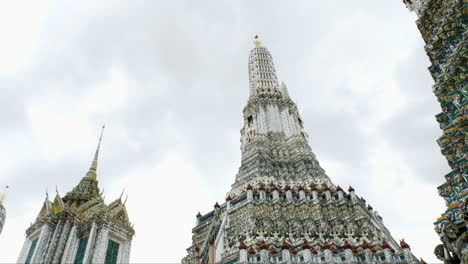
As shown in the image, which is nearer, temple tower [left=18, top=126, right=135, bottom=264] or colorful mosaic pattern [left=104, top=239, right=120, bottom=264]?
temple tower [left=18, top=126, right=135, bottom=264]

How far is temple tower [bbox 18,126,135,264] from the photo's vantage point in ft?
114

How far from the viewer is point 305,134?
43.0 m

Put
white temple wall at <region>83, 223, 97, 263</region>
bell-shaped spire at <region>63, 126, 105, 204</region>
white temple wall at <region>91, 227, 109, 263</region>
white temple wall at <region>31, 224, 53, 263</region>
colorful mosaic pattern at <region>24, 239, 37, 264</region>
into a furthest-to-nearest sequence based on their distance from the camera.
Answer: bell-shaped spire at <region>63, 126, 105, 204</region>
colorful mosaic pattern at <region>24, 239, 37, 264</region>
white temple wall at <region>31, 224, 53, 263</region>
white temple wall at <region>91, 227, 109, 263</region>
white temple wall at <region>83, 223, 97, 263</region>

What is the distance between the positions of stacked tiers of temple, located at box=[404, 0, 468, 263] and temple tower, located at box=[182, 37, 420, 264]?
10201mm

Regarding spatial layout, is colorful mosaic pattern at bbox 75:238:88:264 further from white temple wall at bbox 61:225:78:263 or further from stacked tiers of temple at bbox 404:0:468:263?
stacked tiers of temple at bbox 404:0:468:263

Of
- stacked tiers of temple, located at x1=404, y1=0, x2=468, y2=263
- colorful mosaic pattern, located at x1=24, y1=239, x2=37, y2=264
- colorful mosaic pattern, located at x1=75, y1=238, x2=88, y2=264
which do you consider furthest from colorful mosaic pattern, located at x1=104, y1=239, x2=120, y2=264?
→ stacked tiers of temple, located at x1=404, y1=0, x2=468, y2=263

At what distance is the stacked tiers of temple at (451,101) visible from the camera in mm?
9117

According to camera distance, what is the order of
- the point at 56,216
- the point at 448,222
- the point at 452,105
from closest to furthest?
1. the point at 448,222
2. the point at 452,105
3. the point at 56,216

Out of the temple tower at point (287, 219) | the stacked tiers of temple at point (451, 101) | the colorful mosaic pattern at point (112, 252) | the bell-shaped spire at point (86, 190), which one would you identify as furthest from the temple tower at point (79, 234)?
the stacked tiers of temple at point (451, 101)

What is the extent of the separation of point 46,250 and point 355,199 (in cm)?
2758

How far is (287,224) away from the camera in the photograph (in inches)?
1053

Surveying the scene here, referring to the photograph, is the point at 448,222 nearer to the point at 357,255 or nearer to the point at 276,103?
the point at 357,255

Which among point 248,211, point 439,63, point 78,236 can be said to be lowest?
point 439,63

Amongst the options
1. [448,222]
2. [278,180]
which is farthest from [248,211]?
[448,222]
